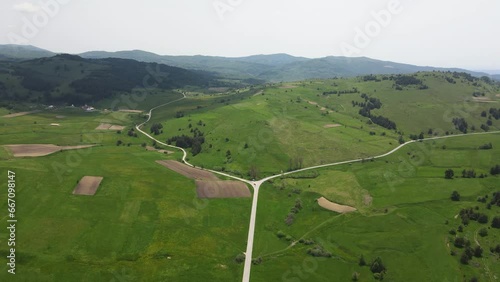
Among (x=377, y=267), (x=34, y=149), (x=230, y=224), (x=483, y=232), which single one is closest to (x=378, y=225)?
(x=377, y=267)

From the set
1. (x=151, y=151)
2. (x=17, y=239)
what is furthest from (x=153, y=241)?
(x=151, y=151)

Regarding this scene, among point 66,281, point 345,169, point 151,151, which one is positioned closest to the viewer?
point 66,281

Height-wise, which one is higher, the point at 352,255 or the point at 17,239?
the point at 17,239

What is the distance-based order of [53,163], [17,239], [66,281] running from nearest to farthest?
[66,281], [17,239], [53,163]

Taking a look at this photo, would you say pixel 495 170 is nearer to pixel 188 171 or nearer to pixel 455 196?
pixel 455 196

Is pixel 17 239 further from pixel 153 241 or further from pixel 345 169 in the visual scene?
pixel 345 169

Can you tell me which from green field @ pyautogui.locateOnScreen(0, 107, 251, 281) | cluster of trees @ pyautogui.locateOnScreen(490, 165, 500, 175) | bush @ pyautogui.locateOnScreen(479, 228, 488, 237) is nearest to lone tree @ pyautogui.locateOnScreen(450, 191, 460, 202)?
bush @ pyautogui.locateOnScreen(479, 228, 488, 237)

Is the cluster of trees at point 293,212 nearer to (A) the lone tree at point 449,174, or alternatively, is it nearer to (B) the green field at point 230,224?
(B) the green field at point 230,224
